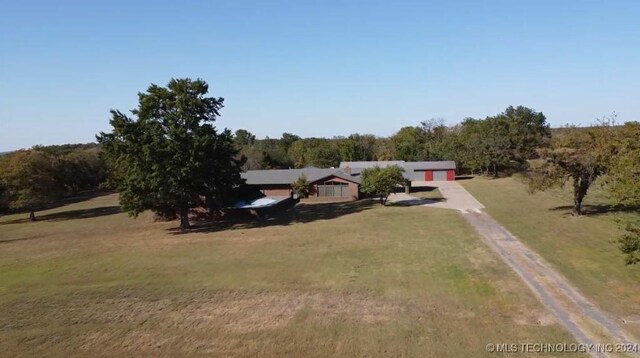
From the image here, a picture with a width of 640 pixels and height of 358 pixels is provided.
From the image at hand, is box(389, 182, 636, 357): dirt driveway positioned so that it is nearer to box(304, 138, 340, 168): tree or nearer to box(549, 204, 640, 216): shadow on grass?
box(549, 204, 640, 216): shadow on grass

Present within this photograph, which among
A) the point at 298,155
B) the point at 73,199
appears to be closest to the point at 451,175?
the point at 298,155

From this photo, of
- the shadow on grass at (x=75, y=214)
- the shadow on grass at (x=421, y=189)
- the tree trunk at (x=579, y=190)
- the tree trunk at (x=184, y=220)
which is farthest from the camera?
the shadow on grass at (x=421, y=189)

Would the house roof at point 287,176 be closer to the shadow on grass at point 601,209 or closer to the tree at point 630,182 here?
the shadow on grass at point 601,209

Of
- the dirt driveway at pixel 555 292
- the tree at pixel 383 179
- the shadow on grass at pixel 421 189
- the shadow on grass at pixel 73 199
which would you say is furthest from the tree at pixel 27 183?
the dirt driveway at pixel 555 292

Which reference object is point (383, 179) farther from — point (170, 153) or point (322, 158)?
point (322, 158)

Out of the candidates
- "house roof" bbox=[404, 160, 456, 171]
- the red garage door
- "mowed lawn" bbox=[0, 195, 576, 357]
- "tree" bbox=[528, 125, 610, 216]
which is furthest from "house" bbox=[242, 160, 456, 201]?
"tree" bbox=[528, 125, 610, 216]

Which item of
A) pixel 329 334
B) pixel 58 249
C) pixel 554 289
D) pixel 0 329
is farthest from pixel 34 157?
pixel 554 289

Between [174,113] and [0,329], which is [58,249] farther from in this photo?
[0,329]
